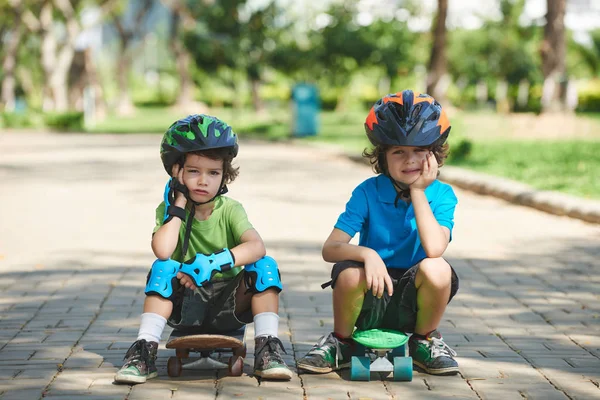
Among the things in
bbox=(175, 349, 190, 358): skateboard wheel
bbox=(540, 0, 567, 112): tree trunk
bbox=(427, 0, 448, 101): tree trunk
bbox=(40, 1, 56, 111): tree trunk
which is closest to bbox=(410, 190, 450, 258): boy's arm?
bbox=(175, 349, 190, 358): skateboard wheel

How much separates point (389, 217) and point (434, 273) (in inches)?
13.0

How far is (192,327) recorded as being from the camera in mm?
4336

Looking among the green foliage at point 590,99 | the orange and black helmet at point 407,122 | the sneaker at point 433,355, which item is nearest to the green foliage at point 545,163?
the sneaker at point 433,355

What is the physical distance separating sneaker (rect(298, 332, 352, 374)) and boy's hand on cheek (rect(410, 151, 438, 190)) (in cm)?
78

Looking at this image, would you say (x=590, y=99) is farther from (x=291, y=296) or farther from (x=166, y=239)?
(x=166, y=239)

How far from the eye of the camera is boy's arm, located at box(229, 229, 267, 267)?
4168 mm

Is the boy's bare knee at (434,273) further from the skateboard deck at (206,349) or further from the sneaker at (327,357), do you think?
the skateboard deck at (206,349)

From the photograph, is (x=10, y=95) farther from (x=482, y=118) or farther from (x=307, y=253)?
(x=307, y=253)

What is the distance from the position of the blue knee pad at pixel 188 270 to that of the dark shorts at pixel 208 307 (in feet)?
0.22

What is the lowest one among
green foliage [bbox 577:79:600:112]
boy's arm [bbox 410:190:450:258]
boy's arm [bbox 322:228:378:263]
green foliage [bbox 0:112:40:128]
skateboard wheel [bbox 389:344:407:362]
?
green foliage [bbox 0:112:40:128]

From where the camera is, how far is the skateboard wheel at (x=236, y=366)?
14.1ft

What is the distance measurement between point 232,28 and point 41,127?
8372mm

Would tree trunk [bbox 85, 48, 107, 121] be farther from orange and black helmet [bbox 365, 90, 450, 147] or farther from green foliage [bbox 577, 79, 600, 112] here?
orange and black helmet [bbox 365, 90, 450, 147]

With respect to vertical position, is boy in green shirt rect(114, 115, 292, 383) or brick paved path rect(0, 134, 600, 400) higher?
boy in green shirt rect(114, 115, 292, 383)
